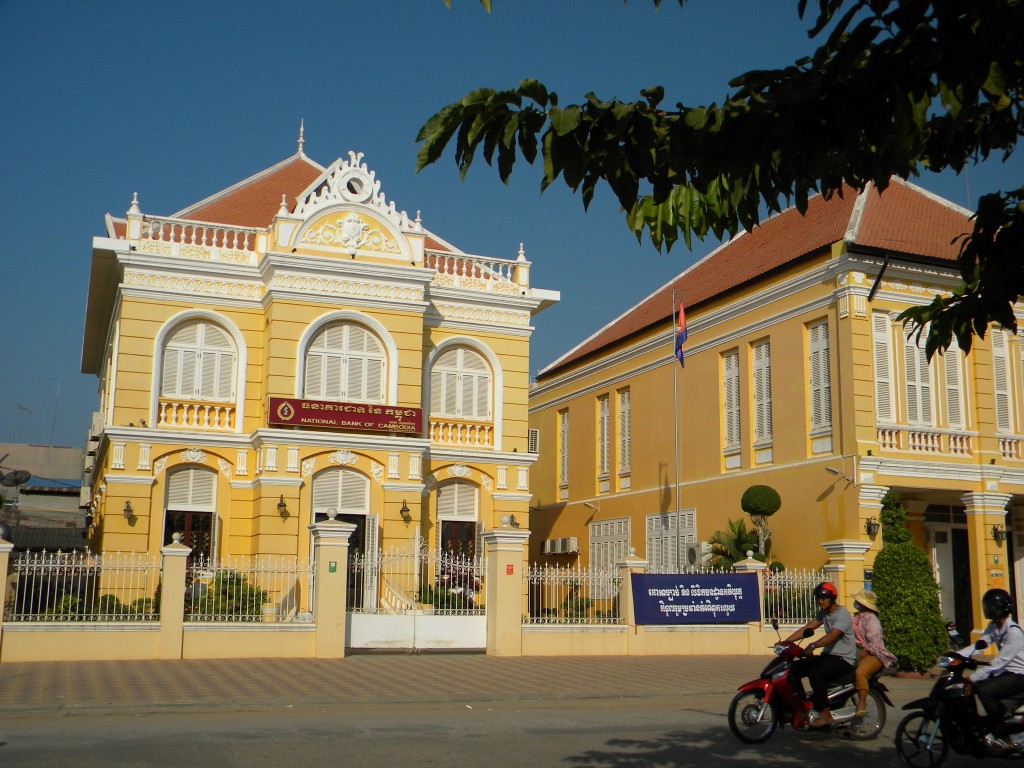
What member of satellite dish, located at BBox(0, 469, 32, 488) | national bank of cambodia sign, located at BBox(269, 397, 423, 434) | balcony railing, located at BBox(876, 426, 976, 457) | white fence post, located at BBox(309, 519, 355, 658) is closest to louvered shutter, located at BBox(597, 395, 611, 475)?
national bank of cambodia sign, located at BBox(269, 397, 423, 434)

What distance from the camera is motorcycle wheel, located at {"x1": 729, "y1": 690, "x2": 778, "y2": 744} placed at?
10133 mm

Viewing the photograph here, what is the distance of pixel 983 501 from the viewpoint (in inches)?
942

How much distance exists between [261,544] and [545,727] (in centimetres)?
1283

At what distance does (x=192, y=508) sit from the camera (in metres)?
23.2

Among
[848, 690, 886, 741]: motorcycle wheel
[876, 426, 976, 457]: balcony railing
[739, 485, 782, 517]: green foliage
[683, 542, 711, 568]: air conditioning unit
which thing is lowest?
[848, 690, 886, 741]: motorcycle wheel

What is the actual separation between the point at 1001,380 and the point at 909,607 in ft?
30.5

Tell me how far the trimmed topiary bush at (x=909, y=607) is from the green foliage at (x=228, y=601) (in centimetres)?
1057

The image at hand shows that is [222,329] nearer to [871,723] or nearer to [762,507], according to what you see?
[762,507]

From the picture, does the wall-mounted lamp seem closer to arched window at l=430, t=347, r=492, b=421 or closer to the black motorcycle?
arched window at l=430, t=347, r=492, b=421

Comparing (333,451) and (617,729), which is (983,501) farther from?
(617,729)

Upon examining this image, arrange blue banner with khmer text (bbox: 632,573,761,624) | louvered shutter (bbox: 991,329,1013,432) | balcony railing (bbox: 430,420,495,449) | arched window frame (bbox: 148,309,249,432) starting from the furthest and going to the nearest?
balcony railing (bbox: 430,420,495,449), louvered shutter (bbox: 991,329,1013,432), arched window frame (bbox: 148,309,249,432), blue banner with khmer text (bbox: 632,573,761,624)

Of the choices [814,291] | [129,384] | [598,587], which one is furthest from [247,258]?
[814,291]

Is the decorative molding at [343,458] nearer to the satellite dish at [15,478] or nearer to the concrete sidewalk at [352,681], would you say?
the concrete sidewalk at [352,681]

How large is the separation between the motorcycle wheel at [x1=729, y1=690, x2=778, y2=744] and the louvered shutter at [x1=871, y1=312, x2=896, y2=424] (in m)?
14.3
